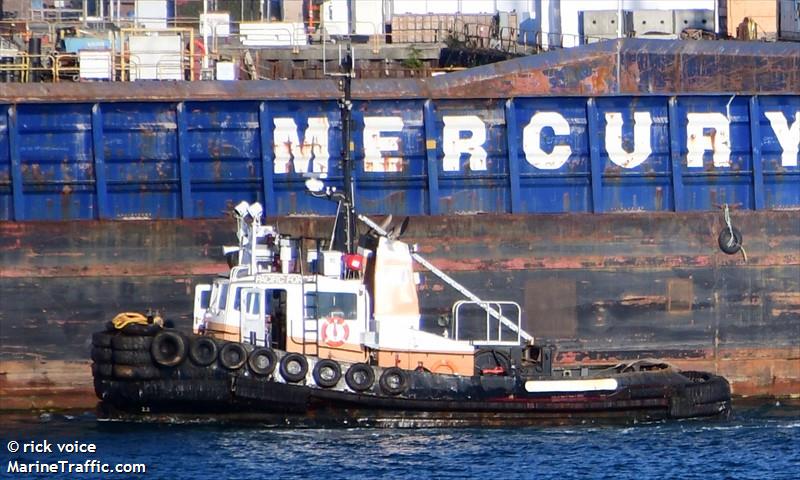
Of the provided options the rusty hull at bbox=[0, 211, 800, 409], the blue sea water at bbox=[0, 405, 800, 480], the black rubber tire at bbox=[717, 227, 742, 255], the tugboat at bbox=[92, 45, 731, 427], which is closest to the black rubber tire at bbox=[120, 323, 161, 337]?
the tugboat at bbox=[92, 45, 731, 427]

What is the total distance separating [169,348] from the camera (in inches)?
760

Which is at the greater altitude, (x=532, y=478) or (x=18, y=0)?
(x=18, y=0)

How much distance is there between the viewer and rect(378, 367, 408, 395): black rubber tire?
19.6m

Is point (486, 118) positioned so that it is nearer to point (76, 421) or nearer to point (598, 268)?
point (598, 268)

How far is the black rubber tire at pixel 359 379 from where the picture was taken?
19578 mm

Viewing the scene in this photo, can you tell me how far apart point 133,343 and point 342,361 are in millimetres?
2742

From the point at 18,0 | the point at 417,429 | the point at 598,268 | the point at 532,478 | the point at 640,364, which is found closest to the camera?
the point at 532,478

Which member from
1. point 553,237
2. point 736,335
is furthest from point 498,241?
point 736,335

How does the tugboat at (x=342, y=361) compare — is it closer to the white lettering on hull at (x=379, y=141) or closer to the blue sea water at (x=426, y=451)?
the blue sea water at (x=426, y=451)

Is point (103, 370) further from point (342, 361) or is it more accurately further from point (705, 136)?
point (705, 136)

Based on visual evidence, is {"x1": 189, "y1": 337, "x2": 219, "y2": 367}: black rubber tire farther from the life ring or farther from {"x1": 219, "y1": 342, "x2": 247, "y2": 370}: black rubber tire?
the life ring

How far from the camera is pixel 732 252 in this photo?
22.8 m

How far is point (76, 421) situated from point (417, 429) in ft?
15.8

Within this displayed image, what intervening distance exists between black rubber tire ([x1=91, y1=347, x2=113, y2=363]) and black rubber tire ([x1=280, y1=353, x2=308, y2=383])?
88.0 inches
